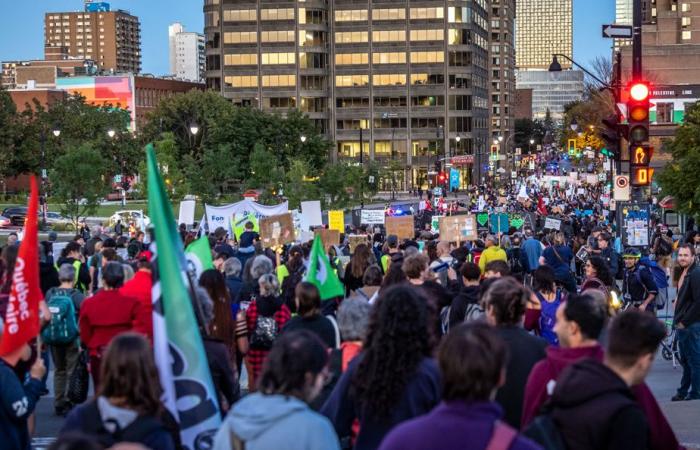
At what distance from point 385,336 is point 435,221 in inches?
1155

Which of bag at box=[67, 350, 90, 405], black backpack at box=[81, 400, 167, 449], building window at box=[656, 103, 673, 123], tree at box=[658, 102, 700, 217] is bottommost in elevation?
bag at box=[67, 350, 90, 405]

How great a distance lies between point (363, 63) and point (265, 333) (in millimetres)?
125545

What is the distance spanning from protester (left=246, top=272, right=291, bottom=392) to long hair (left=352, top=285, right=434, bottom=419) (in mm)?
4331

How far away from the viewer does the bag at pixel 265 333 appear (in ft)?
33.6

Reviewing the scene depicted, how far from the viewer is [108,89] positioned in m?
166

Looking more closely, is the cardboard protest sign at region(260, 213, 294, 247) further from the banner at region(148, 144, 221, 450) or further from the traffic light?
the banner at region(148, 144, 221, 450)

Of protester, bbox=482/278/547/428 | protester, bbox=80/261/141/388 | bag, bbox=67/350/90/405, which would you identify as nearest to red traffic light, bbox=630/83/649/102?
bag, bbox=67/350/90/405

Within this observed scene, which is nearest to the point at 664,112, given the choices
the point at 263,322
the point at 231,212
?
the point at 231,212

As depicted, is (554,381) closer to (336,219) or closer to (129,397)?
(129,397)

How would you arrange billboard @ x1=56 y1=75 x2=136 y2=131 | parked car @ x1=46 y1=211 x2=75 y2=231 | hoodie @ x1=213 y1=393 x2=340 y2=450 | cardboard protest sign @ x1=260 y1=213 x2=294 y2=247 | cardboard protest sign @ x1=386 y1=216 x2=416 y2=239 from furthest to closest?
billboard @ x1=56 y1=75 x2=136 y2=131, parked car @ x1=46 y1=211 x2=75 y2=231, cardboard protest sign @ x1=386 y1=216 x2=416 y2=239, cardboard protest sign @ x1=260 y1=213 x2=294 y2=247, hoodie @ x1=213 y1=393 x2=340 y2=450

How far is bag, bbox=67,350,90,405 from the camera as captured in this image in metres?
12.4

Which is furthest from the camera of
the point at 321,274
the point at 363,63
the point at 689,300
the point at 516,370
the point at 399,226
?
the point at 363,63

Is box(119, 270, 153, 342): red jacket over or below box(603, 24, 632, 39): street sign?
below

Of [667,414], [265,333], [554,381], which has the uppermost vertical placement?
[554,381]
